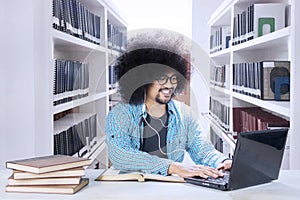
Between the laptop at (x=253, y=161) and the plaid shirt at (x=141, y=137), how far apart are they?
19 cm

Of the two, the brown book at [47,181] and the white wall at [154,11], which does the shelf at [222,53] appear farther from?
the brown book at [47,181]

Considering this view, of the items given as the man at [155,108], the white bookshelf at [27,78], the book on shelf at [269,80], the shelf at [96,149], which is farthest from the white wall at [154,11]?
the man at [155,108]

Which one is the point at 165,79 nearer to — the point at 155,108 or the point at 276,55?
the point at 155,108

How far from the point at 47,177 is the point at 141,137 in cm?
48

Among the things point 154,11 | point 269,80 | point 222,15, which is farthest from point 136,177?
point 154,11

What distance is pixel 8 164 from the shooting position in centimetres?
118

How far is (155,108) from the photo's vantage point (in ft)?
5.26

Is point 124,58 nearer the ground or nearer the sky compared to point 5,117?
nearer the sky

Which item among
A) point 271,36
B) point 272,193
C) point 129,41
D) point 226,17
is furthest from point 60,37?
point 226,17

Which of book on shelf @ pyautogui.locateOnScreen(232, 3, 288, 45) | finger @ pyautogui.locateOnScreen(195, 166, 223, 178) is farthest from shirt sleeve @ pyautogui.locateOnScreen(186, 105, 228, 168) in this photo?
book on shelf @ pyautogui.locateOnScreen(232, 3, 288, 45)

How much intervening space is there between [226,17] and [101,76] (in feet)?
4.46

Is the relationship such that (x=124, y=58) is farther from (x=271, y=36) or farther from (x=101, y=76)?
(x=101, y=76)

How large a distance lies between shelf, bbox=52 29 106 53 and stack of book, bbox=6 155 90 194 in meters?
1.17

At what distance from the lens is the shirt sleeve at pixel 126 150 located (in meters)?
1.36
